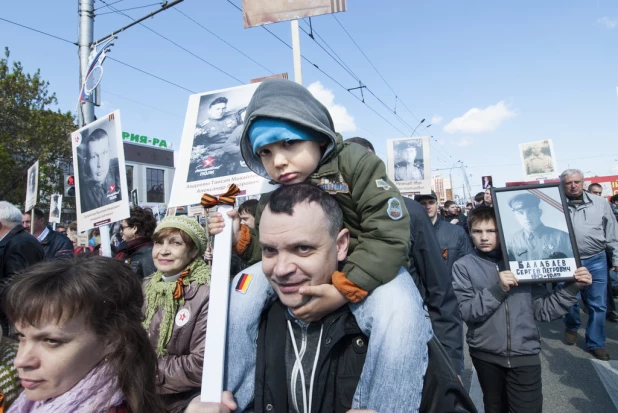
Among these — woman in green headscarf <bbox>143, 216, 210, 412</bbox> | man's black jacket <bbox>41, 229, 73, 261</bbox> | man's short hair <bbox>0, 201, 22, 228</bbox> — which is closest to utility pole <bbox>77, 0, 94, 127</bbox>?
man's black jacket <bbox>41, 229, 73, 261</bbox>

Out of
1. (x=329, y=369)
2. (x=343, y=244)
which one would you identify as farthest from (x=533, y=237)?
(x=329, y=369)

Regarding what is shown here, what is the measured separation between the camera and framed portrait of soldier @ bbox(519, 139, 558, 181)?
7.69 m

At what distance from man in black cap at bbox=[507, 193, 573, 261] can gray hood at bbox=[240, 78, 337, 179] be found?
1942 mm

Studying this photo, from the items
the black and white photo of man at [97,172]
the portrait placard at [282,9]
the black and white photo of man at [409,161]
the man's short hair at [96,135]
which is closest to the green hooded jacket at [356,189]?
the black and white photo of man at [97,172]

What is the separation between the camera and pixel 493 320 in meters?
2.87

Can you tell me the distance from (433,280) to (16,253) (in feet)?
13.5

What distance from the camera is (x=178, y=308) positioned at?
2.64 m

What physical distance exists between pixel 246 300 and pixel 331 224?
0.43 meters

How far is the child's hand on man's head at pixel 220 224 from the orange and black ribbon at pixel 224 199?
5 cm

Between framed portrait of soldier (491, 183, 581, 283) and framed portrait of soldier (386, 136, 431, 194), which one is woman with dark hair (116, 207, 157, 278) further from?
framed portrait of soldier (386, 136, 431, 194)

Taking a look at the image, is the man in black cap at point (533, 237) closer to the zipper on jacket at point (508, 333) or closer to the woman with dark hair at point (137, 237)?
the zipper on jacket at point (508, 333)

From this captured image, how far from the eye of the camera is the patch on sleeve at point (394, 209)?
4.85ft

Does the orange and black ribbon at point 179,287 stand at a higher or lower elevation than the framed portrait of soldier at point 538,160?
lower

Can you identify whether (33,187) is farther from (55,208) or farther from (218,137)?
(218,137)
